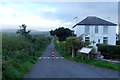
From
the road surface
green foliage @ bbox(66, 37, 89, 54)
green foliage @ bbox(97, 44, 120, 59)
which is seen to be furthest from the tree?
the road surface

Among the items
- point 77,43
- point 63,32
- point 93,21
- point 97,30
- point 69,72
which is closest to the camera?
point 69,72

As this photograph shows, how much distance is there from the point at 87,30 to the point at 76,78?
17.6 metres

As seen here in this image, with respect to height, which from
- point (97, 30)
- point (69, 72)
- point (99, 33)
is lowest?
point (69, 72)

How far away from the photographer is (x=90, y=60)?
11883 mm

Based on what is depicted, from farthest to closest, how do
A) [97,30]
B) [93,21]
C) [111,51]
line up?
[93,21]
[97,30]
[111,51]

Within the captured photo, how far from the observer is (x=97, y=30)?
24344 millimetres

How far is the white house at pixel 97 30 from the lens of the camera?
23859 millimetres

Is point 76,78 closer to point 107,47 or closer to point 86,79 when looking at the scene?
point 86,79

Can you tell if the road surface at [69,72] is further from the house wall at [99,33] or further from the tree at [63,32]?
the tree at [63,32]

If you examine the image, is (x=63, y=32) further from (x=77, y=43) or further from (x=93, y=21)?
(x=77, y=43)

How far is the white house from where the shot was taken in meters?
23.9

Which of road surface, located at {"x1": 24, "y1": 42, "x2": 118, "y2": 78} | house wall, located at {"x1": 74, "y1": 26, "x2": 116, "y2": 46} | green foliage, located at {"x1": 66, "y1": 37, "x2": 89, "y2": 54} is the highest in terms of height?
house wall, located at {"x1": 74, "y1": 26, "x2": 116, "y2": 46}

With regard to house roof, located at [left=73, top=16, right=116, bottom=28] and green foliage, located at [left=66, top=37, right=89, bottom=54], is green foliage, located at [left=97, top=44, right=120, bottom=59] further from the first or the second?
house roof, located at [left=73, top=16, right=116, bottom=28]

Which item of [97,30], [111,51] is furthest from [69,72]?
[97,30]
